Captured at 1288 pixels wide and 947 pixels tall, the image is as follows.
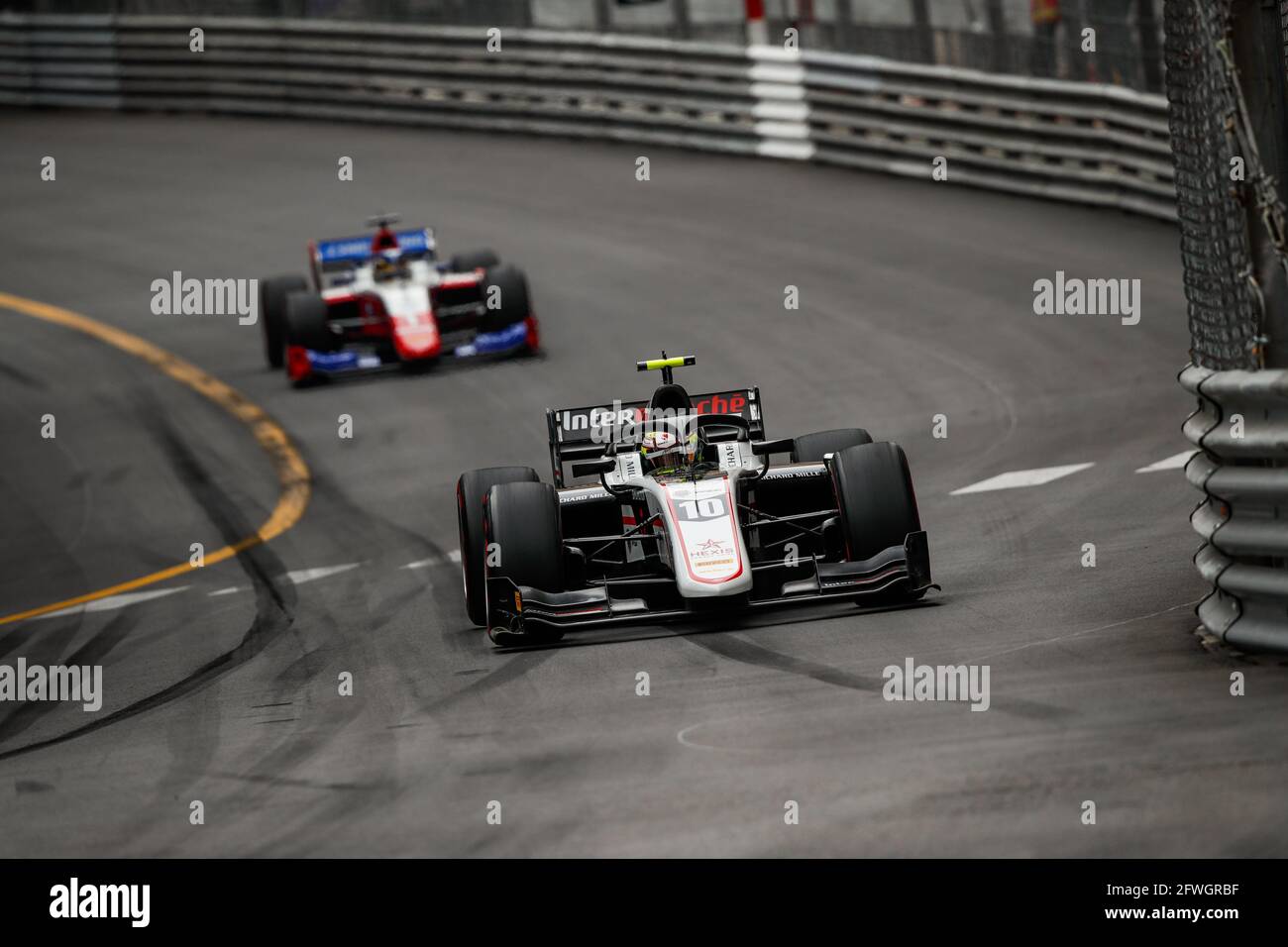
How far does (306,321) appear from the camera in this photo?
62.7 ft

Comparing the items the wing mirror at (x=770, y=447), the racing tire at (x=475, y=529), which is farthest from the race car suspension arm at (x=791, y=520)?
the racing tire at (x=475, y=529)

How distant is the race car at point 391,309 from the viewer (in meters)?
19.2

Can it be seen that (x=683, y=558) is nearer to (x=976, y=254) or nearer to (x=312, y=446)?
(x=312, y=446)

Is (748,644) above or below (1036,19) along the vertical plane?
below

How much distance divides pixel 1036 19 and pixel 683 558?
15.6m

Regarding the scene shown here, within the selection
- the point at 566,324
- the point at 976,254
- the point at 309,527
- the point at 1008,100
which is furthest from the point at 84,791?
the point at 1008,100

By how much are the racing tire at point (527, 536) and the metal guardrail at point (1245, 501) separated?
129 inches

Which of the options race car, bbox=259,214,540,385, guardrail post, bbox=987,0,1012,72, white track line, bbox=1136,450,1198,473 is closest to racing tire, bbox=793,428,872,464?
white track line, bbox=1136,450,1198,473

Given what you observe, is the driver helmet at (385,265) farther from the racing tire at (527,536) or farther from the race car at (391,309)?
the racing tire at (527,536)

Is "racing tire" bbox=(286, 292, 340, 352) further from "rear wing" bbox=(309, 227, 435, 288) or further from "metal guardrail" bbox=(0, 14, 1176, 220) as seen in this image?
"metal guardrail" bbox=(0, 14, 1176, 220)

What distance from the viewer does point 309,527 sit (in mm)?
14352

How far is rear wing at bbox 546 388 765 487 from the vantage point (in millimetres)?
11156

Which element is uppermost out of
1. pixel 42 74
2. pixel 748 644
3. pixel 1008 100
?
pixel 42 74

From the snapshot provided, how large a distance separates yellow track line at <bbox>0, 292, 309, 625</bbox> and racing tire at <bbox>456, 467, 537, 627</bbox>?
11.8 ft
